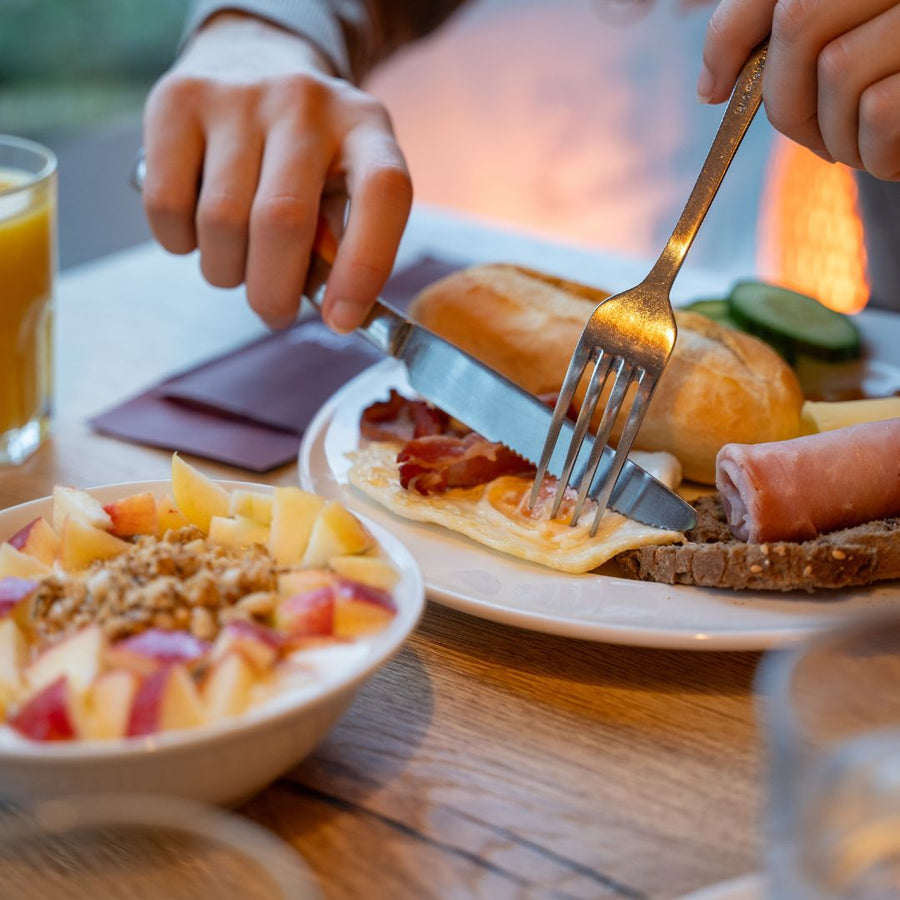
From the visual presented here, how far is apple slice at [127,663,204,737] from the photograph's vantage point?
2.76 feet

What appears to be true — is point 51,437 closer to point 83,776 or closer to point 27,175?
point 27,175

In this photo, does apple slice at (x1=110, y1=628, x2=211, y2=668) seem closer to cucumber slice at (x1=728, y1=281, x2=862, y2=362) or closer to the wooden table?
the wooden table

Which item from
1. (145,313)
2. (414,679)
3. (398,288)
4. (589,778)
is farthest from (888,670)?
(145,313)

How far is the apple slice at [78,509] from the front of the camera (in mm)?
1113

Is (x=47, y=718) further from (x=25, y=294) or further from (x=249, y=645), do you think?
(x=25, y=294)

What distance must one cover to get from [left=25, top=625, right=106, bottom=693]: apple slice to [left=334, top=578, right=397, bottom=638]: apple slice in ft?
0.66

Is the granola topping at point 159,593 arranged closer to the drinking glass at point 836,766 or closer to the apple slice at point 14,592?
the apple slice at point 14,592

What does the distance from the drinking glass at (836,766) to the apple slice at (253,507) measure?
57cm

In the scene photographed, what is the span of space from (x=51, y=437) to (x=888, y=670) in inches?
61.4

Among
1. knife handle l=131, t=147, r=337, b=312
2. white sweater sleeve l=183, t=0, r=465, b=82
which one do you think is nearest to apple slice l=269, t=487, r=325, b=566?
knife handle l=131, t=147, r=337, b=312

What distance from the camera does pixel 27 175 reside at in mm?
1932

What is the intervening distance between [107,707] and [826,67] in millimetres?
1179

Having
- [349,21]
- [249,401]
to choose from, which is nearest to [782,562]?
[249,401]

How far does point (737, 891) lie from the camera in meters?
0.84
